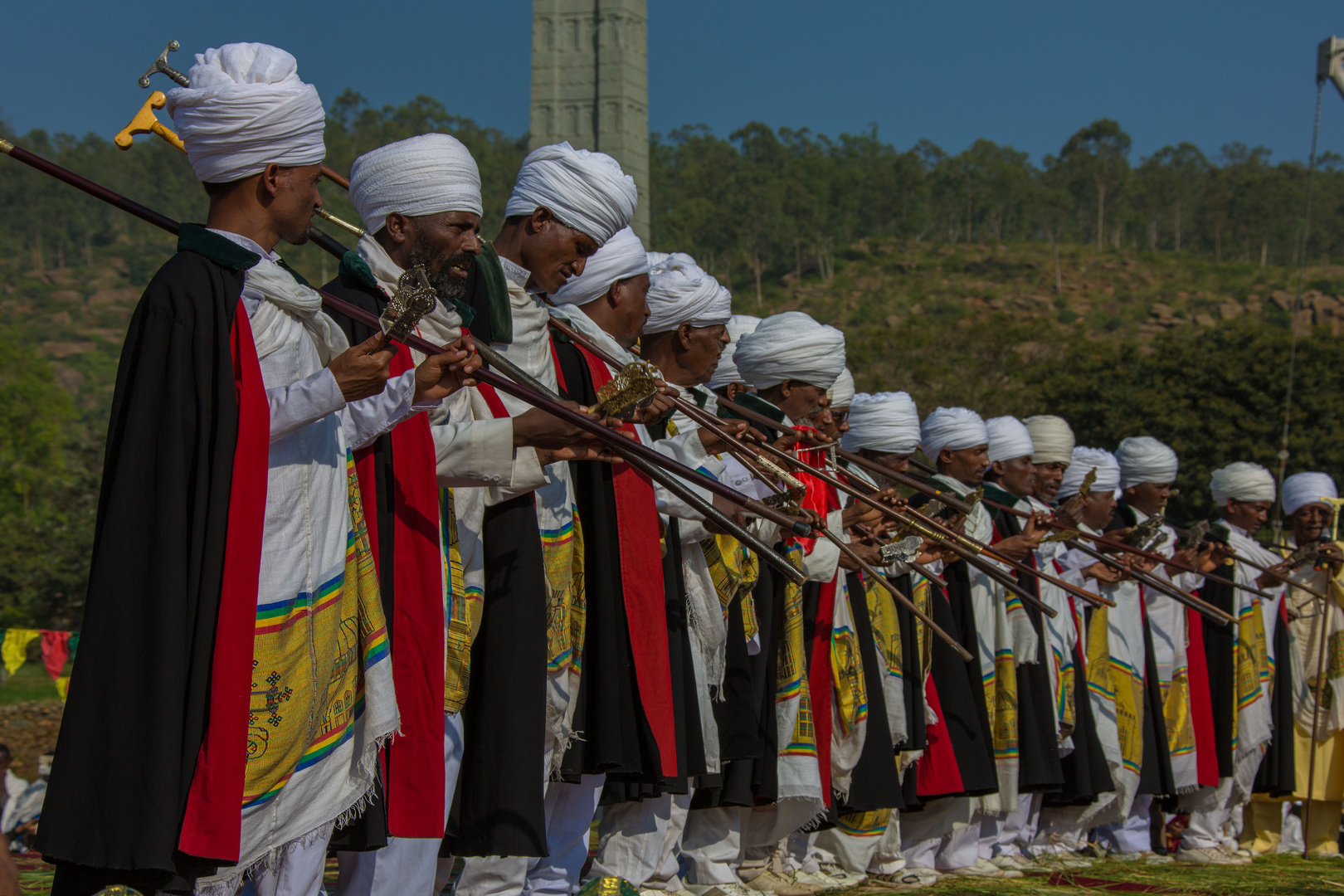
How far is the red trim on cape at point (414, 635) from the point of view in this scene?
3391 millimetres

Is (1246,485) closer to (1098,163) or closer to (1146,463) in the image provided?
(1146,463)

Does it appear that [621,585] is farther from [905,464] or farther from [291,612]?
[905,464]

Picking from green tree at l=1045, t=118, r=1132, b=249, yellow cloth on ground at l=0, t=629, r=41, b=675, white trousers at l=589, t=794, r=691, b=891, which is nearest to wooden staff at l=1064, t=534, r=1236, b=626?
white trousers at l=589, t=794, r=691, b=891

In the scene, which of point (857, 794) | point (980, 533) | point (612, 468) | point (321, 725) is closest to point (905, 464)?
point (980, 533)

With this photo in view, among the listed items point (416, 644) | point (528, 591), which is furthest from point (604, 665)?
point (416, 644)

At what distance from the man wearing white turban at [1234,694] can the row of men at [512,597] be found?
110 centimetres

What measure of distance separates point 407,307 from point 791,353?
327cm

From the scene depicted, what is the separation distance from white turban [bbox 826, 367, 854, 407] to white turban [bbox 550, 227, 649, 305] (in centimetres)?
243

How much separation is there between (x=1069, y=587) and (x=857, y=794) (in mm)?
1343

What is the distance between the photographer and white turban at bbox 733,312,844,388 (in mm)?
5980

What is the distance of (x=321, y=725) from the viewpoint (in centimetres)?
299

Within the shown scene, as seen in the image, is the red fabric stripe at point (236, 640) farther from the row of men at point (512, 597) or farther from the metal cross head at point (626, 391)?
the metal cross head at point (626, 391)

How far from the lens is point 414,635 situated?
136 inches

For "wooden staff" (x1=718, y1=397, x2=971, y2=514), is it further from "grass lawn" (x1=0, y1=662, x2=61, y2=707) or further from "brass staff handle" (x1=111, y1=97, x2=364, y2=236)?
"grass lawn" (x1=0, y1=662, x2=61, y2=707)
